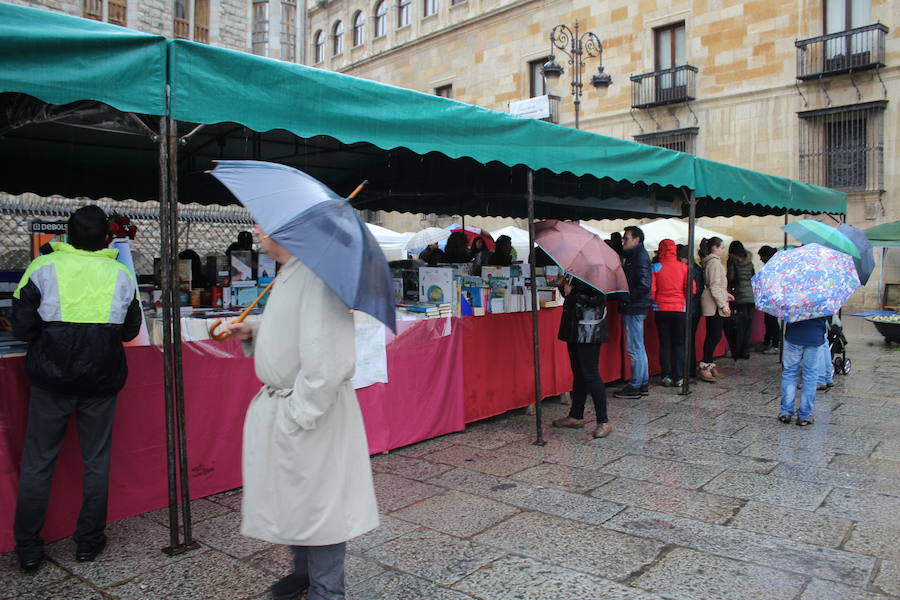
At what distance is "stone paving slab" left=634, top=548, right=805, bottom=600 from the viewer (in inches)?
127

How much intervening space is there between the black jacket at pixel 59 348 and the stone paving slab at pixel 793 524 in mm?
3619

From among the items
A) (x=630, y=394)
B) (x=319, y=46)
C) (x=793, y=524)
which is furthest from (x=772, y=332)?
(x=319, y=46)

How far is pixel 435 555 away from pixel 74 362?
2.06m

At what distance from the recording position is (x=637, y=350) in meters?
7.91

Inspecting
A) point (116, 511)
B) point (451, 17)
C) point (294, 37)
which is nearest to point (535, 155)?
point (116, 511)

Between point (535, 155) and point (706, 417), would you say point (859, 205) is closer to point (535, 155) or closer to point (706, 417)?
point (706, 417)

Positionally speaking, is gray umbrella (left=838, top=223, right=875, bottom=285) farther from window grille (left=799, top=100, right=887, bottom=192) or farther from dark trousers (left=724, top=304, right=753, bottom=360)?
window grille (left=799, top=100, right=887, bottom=192)

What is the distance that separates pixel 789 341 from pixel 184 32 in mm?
20662

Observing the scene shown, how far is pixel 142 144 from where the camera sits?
6754 mm

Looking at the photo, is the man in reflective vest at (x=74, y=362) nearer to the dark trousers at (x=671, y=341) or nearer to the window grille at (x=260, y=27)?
the dark trousers at (x=671, y=341)

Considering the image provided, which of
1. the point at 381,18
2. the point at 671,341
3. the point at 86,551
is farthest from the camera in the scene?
the point at 381,18

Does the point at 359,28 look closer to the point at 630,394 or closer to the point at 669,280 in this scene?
the point at 669,280

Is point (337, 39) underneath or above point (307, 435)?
above

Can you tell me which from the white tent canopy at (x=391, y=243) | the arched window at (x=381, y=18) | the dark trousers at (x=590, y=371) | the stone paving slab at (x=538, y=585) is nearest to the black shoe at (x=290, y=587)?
the stone paving slab at (x=538, y=585)
